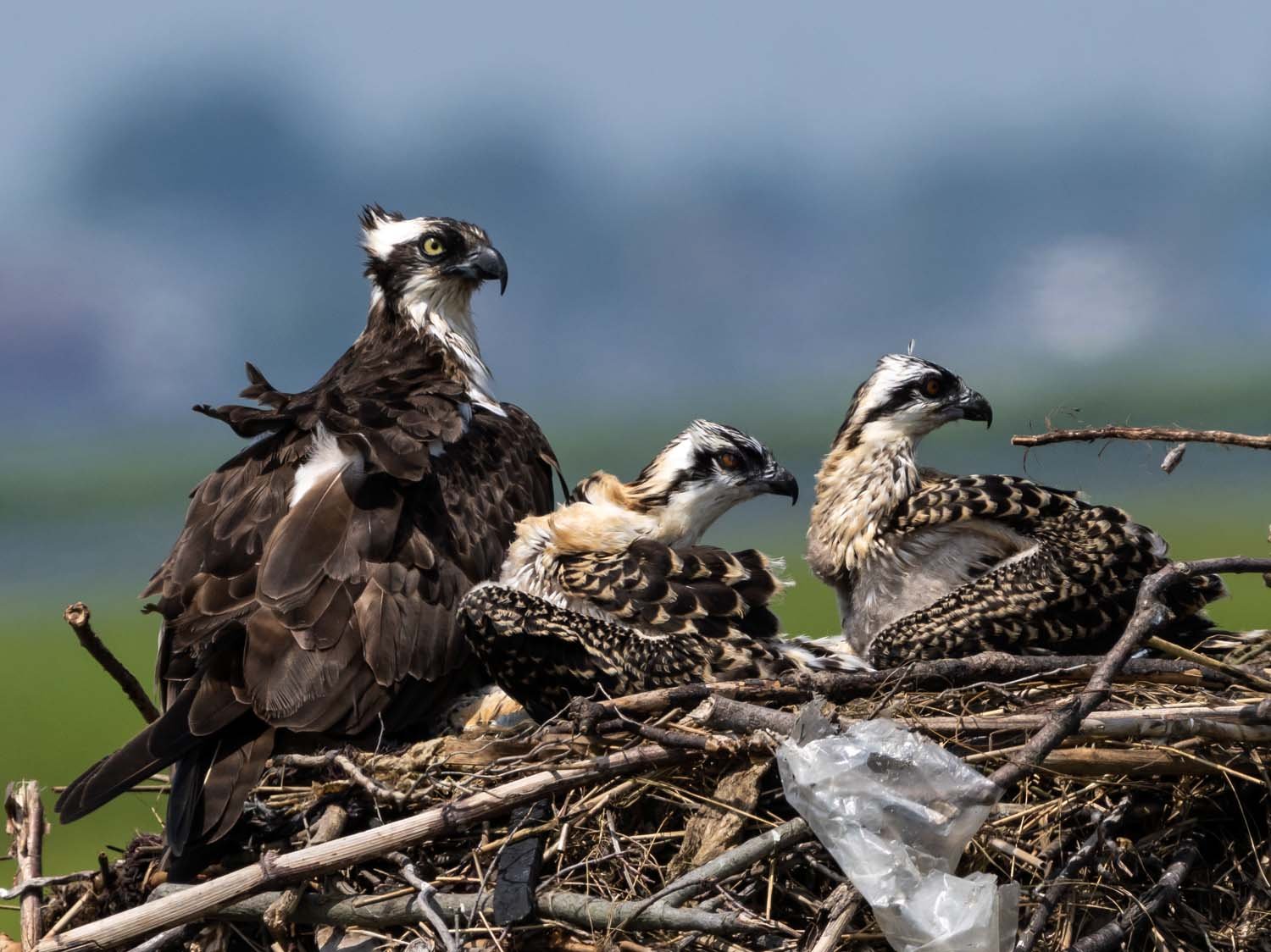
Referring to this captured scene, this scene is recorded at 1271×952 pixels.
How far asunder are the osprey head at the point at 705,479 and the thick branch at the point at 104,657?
6.03 feet

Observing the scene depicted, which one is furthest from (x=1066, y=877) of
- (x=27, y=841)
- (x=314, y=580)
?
(x=27, y=841)

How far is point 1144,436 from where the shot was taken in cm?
391

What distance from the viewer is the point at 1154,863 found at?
370 centimetres

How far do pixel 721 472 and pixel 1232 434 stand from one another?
1799 mm

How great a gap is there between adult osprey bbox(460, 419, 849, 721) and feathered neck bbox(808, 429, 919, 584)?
30 centimetres

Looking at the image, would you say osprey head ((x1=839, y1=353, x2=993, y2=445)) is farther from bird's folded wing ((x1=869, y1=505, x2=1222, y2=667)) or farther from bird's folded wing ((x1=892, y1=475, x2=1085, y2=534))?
bird's folded wing ((x1=869, y1=505, x2=1222, y2=667))

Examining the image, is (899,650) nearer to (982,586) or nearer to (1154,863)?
(982,586)

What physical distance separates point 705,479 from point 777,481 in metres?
0.25

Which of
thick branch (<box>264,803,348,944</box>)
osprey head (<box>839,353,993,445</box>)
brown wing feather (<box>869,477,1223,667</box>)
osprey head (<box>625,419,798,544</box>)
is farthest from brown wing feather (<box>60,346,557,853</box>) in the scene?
brown wing feather (<box>869,477,1223,667</box>)

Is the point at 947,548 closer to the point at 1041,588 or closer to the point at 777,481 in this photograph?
the point at 1041,588

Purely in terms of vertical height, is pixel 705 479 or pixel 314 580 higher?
pixel 314 580

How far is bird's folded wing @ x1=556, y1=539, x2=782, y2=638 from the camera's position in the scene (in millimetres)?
4457

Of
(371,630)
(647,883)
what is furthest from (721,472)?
(647,883)

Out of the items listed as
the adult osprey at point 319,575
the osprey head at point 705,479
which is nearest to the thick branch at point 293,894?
the adult osprey at point 319,575
